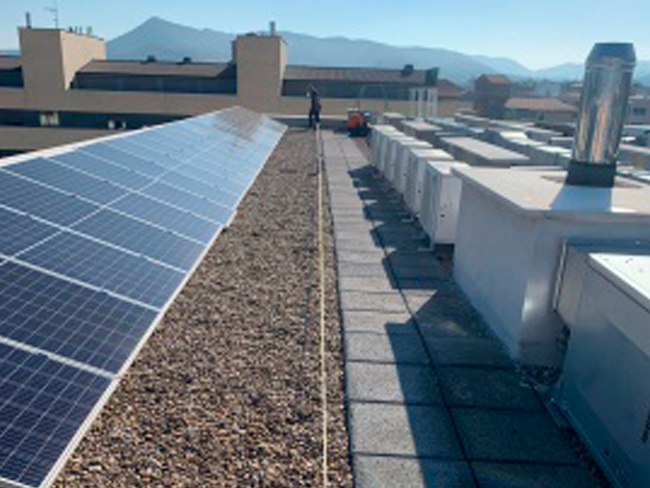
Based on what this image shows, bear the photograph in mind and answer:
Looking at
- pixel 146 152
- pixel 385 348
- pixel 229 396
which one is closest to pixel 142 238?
pixel 229 396

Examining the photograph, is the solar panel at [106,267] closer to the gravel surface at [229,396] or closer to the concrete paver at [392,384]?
the gravel surface at [229,396]

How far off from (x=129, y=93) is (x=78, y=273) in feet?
178

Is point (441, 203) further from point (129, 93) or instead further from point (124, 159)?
point (129, 93)

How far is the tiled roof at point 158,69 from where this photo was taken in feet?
193

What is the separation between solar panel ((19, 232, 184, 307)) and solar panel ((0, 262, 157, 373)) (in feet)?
0.95

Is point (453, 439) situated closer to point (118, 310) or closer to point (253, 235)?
point (118, 310)

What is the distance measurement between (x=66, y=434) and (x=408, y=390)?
170 inches

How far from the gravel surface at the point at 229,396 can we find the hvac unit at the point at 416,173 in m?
4.39

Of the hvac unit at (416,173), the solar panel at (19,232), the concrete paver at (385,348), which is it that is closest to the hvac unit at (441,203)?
the hvac unit at (416,173)

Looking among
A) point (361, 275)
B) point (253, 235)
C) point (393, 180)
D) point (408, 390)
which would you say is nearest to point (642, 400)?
point (408, 390)

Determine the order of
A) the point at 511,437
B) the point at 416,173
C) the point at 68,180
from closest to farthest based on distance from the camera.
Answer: the point at 511,437
the point at 68,180
the point at 416,173

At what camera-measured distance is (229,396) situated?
281 inches

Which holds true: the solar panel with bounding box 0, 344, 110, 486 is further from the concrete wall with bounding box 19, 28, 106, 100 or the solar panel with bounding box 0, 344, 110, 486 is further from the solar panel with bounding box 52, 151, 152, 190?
the concrete wall with bounding box 19, 28, 106, 100

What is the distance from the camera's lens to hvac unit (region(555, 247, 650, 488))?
5.41 m
